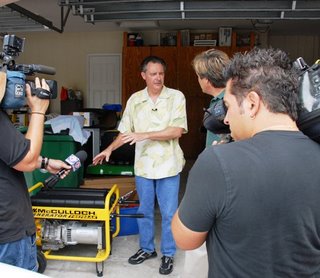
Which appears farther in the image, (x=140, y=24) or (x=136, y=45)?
(x=136, y=45)

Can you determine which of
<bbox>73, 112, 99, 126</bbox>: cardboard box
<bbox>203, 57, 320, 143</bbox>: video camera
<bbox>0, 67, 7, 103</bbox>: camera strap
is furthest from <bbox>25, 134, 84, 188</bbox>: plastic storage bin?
<bbox>203, 57, 320, 143</bbox>: video camera

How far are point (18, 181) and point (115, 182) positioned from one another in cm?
209

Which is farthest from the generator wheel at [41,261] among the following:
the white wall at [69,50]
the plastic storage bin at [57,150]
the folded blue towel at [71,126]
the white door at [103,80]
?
the white wall at [69,50]

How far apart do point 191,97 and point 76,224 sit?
454 cm

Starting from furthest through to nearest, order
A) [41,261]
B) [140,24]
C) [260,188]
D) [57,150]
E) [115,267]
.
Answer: [140,24] < [57,150] < [115,267] < [41,261] < [260,188]

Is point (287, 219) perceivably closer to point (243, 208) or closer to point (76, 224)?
point (243, 208)

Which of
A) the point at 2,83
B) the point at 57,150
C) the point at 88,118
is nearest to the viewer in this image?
the point at 2,83

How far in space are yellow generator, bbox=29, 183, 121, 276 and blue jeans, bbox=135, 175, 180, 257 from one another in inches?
9.6

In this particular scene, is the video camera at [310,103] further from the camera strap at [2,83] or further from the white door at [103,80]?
the white door at [103,80]

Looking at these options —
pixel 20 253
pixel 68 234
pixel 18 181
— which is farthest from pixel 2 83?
pixel 68 234

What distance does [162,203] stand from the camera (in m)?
2.68

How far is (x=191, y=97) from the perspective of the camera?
6.81 meters

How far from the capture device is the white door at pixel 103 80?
288 inches

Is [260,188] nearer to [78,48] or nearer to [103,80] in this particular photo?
[103,80]
